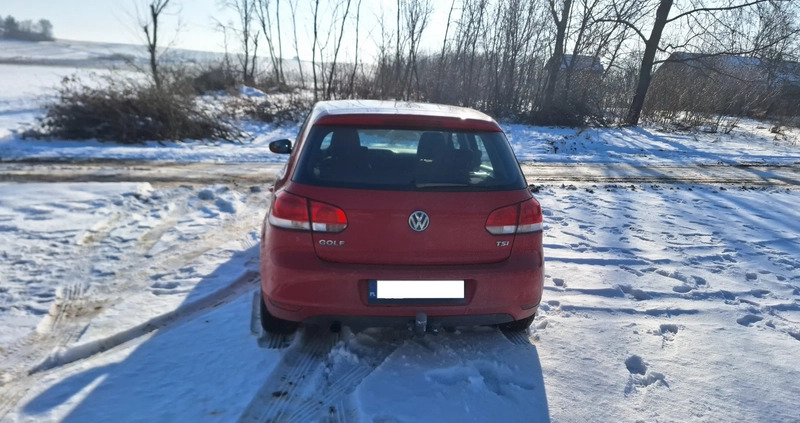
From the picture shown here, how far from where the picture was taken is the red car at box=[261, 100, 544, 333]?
2586 millimetres

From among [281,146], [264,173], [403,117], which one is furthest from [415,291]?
[264,173]

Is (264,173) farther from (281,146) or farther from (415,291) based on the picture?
(415,291)

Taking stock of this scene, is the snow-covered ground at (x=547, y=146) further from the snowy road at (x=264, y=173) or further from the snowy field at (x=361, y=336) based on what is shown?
the snowy field at (x=361, y=336)

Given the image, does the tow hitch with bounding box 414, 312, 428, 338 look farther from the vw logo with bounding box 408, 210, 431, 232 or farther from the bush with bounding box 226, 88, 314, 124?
the bush with bounding box 226, 88, 314, 124

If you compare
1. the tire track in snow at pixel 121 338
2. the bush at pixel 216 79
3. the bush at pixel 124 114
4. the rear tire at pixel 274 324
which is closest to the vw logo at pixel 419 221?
the rear tire at pixel 274 324

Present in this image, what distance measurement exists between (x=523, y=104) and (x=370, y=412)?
796 inches

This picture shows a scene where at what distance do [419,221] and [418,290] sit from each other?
396 mm

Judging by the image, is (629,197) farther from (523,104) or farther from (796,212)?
(523,104)

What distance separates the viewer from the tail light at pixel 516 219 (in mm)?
2703

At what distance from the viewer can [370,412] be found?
7.82 ft

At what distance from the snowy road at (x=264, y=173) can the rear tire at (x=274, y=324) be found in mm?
5128

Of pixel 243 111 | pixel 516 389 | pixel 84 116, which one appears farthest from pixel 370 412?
pixel 243 111

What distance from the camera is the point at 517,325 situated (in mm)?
3250

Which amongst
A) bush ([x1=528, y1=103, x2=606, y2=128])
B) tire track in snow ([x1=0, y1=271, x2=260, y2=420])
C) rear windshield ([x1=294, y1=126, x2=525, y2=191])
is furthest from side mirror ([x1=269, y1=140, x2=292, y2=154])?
bush ([x1=528, y1=103, x2=606, y2=128])
